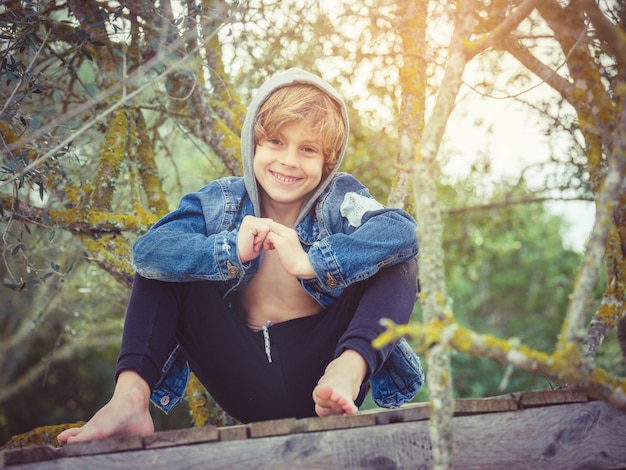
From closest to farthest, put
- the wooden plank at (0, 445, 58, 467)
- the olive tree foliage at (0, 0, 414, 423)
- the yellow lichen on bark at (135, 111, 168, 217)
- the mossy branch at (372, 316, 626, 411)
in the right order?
the mossy branch at (372, 316, 626, 411) → the wooden plank at (0, 445, 58, 467) → the olive tree foliage at (0, 0, 414, 423) → the yellow lichen on bark at (135, 111, 168, 217)

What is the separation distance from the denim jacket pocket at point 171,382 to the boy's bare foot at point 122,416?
1.13 ft

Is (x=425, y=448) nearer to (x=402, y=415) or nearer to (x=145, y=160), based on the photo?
(x=402, y=415)

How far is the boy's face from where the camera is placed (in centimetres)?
235

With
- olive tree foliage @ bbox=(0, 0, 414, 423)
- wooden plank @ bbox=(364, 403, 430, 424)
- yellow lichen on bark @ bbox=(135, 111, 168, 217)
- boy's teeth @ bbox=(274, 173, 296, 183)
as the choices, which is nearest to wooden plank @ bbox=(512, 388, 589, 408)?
A: wooden plank @ bbox=(364, 403, 430, 424)

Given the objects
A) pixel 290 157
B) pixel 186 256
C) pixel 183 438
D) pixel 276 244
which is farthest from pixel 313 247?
pixel 183 438

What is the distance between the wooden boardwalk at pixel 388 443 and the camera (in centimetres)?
148

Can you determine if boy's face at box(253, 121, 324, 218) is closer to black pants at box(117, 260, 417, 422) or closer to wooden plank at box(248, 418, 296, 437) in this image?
black pants at box(117, 260, 417, 422)

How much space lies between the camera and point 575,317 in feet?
4.09

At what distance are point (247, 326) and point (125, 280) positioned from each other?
86cm

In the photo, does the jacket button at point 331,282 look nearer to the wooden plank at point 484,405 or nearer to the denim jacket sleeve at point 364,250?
the denim jacket sleeve at point 364,250

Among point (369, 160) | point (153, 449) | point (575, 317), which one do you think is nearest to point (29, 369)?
point (369, 160)

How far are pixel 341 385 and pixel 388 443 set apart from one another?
233mm

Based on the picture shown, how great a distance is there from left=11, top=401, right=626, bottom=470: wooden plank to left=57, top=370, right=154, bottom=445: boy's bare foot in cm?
22

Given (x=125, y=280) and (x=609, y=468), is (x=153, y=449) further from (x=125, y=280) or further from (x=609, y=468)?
(x=125, y=280)
